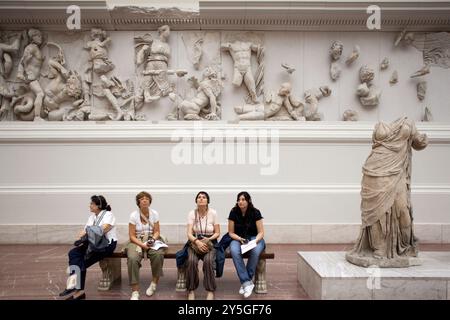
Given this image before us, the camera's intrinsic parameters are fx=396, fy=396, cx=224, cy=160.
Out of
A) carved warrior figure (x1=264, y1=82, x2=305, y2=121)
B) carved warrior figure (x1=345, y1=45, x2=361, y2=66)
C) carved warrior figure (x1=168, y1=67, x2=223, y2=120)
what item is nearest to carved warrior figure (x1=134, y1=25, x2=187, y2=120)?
carved warrior figure (x1=168, y1=67, x2=223, y2=120)

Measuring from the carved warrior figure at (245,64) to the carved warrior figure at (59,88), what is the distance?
11.1ft

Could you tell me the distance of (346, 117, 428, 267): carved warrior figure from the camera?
16.3 feet

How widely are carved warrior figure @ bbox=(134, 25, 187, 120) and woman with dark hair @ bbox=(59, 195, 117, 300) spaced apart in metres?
3.90

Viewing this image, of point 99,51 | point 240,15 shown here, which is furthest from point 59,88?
point 240,15

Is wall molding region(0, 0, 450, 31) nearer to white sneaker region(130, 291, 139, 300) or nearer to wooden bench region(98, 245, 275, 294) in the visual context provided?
wooden bench region(98, 245, 275, 294)

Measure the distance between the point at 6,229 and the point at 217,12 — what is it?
6442mm

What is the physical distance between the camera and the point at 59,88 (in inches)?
347

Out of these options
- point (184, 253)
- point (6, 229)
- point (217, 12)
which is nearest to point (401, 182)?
point (184, 253)

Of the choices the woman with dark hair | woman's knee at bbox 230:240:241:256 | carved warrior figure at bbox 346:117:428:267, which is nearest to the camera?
carved warrior figure at bbox 346:117:428:267

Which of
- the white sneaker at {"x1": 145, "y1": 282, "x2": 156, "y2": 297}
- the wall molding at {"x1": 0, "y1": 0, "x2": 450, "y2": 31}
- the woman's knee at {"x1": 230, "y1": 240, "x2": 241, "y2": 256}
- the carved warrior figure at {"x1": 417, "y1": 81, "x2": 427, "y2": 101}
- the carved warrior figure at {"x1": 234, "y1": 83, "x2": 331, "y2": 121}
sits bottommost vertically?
the white sneaker at {"x1": 145, "y1": 282, "x2": 156, "y2": 297}

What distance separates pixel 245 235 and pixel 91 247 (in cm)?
204

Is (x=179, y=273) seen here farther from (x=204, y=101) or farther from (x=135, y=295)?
(x=204, y=101)

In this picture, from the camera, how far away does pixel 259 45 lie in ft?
29.3
